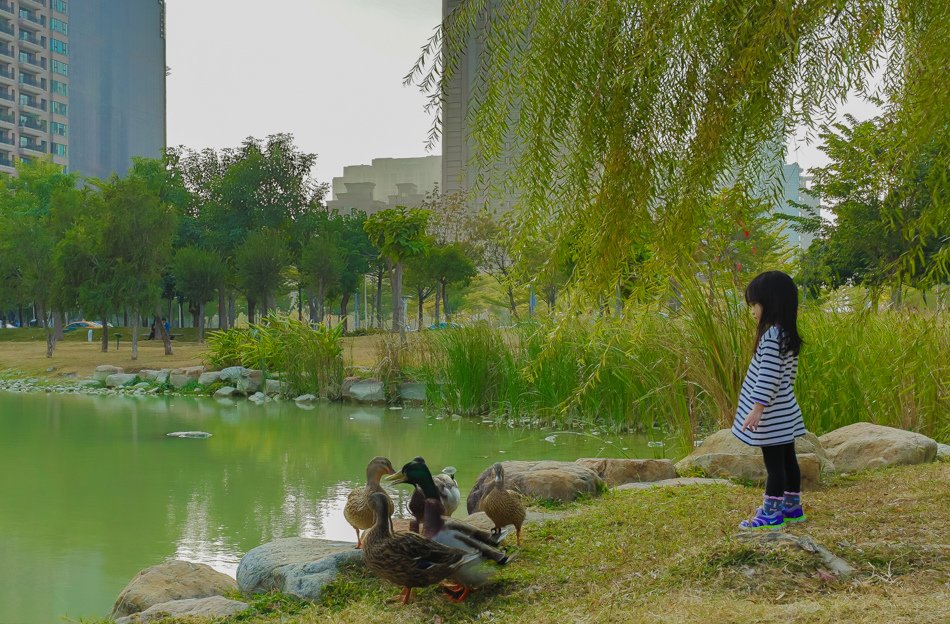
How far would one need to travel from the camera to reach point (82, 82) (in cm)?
8106

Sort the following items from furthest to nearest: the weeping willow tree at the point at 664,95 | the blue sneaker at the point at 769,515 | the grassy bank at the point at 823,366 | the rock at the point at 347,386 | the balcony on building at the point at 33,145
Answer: the balcony on building at the point at 33,145
the rock at the point at 347,386
the grassy bank at the point at 823,366
the blue sneaker at the point at 769,515
the weeping willow tree at the point at 664,95

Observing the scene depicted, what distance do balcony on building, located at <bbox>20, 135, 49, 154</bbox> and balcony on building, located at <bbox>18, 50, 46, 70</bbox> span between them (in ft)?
19.2

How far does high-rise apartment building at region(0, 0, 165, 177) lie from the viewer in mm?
64438

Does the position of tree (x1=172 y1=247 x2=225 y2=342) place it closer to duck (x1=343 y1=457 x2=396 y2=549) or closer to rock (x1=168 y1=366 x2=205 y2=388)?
rock (x1=168 y1=366 x2=205 y2=388)

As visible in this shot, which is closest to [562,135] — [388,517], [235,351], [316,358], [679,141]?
[679,141]

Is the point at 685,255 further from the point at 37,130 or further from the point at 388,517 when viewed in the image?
the point at 37,130

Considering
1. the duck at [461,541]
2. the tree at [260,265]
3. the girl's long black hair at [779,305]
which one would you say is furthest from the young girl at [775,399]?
the tree at [260,265]

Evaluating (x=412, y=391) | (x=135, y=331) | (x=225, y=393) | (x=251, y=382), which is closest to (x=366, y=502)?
(x=412, y=391)

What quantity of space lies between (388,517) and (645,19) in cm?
194

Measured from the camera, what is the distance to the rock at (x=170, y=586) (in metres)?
3.62

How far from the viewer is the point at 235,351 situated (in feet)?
59.4

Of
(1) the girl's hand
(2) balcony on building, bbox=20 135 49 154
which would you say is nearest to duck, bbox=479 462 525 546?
(1) the girl's hand

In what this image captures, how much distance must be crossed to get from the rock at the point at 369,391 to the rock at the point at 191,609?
11.2m

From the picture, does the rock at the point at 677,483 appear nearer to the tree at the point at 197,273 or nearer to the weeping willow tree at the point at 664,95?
the weeping willow tree at the point at 664,95
